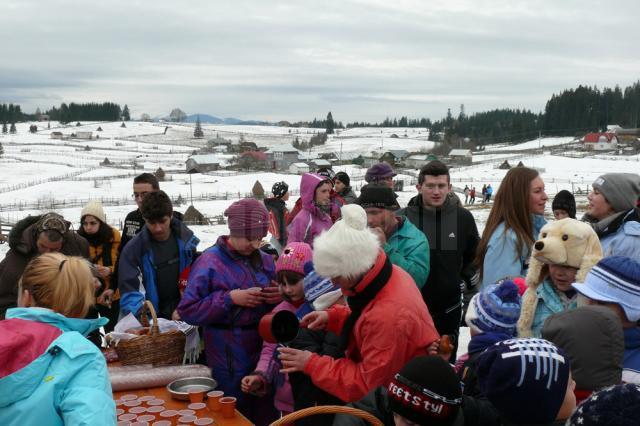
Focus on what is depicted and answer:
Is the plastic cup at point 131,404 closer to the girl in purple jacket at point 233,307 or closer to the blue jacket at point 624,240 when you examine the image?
the girl in purple jacket at point 233,307

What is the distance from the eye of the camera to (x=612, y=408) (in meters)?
1.53

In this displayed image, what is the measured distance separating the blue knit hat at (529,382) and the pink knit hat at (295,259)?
1573mm

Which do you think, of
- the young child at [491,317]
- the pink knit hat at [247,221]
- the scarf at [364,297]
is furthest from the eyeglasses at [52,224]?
the young child at [491,317]

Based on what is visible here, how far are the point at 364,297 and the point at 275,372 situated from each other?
111 cm

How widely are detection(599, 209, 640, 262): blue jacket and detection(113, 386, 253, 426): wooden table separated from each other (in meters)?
2.62

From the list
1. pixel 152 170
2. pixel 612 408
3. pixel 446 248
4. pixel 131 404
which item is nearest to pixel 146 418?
pixel 131 404

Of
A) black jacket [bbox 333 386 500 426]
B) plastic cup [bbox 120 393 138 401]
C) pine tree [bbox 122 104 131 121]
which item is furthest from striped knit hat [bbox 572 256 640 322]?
pine tree [bbox 122 104 131 121]

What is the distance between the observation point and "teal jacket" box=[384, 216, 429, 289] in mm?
4070

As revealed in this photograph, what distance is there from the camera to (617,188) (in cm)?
417

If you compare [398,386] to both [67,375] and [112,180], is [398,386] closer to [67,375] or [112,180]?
[67,375]

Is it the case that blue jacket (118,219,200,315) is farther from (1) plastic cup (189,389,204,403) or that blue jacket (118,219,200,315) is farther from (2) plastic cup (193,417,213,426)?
(2) plastic cup (193,417,213,426)

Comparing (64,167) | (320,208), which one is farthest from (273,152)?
(320,208)

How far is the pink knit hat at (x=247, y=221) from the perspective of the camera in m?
3.78

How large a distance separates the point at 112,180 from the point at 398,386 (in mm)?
55668
